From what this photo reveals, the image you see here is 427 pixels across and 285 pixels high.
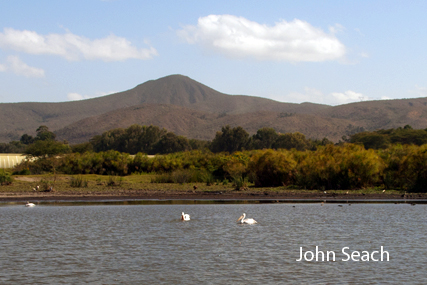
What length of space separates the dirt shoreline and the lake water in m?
5.21

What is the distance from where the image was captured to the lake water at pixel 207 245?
1188 cm

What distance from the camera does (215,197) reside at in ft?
113

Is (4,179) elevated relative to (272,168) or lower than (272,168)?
lower

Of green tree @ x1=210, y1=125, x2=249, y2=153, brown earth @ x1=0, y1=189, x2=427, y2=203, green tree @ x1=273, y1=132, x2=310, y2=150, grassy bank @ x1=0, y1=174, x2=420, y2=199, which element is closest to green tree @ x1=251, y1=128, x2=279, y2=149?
green tree @ x1=210, y1=125, x2=249, y2=153

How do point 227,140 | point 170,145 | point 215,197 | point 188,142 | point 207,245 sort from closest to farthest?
point 207,245
point 215,197
point 227,140
point 170,145
point 188,142

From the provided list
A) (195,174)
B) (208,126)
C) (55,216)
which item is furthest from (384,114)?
(55,216)

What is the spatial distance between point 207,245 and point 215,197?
18.4 m

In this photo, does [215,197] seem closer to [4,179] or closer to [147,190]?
[147,190]

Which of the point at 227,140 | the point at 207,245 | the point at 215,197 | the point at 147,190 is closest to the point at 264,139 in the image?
the point at 227,140

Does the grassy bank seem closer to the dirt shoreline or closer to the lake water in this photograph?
the dirt shoreline

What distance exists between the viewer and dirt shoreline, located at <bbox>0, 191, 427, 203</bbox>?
3216cm

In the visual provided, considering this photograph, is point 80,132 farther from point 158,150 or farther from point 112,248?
point 112,248

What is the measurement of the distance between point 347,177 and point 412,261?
23.9 m

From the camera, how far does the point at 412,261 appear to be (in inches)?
525
